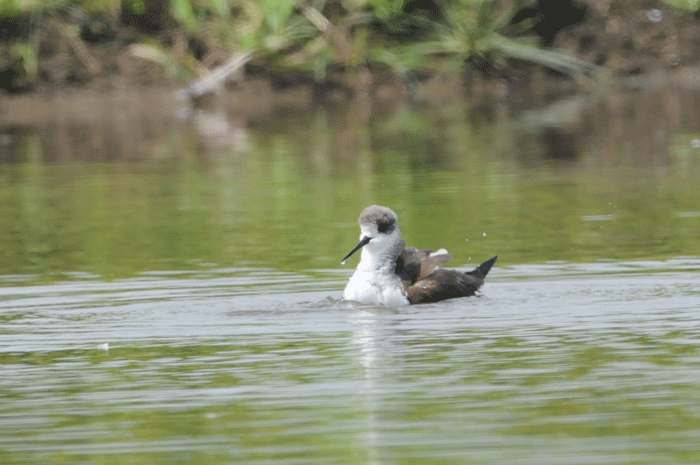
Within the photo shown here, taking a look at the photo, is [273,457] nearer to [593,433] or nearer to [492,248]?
[593,433]

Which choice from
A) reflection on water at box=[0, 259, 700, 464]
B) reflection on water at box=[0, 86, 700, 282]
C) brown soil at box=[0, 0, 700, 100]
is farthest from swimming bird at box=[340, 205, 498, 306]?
brown soil at box=[0, 0, 700, 100]

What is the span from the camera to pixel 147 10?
32.6 meters

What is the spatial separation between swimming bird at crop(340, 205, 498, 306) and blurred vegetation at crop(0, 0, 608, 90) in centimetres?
2056

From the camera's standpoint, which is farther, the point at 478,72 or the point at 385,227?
the point at 478,72

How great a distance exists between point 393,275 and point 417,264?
0.37 m

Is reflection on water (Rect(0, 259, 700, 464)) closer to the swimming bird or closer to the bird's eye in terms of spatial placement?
the swimming bird

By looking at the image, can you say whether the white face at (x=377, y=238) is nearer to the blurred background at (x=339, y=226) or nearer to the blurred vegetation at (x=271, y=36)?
the blurred background at (x=339, y=226)

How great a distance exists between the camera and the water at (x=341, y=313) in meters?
6.39

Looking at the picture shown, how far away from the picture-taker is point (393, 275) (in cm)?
1012

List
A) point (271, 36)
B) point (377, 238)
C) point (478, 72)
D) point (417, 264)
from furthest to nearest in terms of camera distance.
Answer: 1. point (478, 72)
2. point (271, 36)
3. point (417, 264)
4. point (377, 238)

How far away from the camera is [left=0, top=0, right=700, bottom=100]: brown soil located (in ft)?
104

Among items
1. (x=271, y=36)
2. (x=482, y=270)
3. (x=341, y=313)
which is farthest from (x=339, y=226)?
(x=271, y=36)

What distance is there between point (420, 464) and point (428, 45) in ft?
86.3

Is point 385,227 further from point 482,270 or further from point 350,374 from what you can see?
point 350,374
